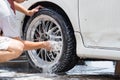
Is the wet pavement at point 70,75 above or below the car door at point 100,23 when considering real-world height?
below

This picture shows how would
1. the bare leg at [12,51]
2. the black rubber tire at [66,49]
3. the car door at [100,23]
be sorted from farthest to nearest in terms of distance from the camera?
the black rubber tire at [66,49] < the car door at [100,23] < the bare leg at [12,51]

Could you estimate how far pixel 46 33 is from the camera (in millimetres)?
4781

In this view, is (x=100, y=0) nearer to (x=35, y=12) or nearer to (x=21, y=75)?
(x=35, y=12)

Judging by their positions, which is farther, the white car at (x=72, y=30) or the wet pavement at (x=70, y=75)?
the wet pavement at (x=70, y=75)

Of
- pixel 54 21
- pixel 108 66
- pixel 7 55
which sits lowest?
pixel 108 66

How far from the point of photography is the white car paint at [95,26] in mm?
4016

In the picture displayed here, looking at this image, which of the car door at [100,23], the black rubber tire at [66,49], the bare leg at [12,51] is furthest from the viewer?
the black rubber tire at [66,49]

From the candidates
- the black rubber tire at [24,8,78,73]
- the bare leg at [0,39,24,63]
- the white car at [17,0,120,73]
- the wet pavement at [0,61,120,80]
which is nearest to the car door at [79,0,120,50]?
the white car at [17,0,120,73]

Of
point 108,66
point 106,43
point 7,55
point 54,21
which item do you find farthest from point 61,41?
point 108,66

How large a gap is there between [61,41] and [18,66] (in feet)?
4.15

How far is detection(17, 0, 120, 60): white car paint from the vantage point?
158 inches

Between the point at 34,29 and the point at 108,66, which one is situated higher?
the point at 34,29

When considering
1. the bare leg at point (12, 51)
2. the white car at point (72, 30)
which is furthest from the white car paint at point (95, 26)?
the bare leg at point (12, 51)

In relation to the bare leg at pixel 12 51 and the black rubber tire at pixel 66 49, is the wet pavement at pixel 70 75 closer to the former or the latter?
the black rubber tire at pixel 66 49
